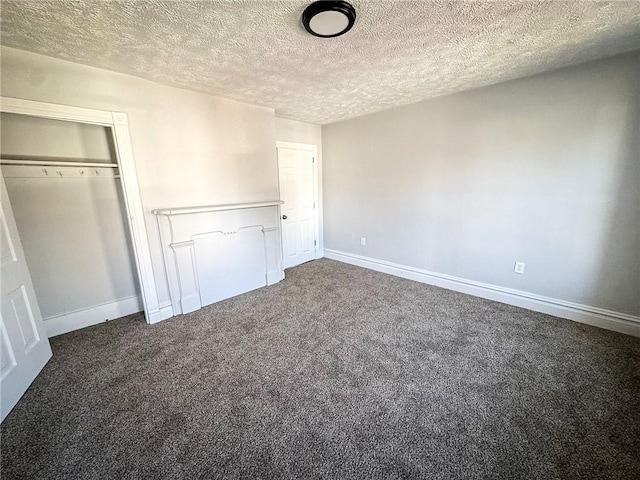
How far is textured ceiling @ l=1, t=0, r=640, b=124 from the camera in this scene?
1.42 meters

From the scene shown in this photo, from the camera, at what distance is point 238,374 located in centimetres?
194

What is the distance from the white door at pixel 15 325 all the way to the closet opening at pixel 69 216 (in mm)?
558

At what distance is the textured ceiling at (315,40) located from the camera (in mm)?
1415

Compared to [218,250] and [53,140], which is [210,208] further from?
[53,140]

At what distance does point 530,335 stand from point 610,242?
1.09 m

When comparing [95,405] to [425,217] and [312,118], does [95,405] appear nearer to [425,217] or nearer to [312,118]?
[425,217]

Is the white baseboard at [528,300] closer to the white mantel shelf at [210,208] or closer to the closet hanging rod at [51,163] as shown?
the white mantel shelf at [210,208]

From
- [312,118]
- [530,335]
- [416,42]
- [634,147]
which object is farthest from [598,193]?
[312,118]

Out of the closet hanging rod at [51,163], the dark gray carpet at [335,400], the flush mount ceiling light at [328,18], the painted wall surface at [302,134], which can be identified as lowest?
the dark gray carpet at [335,400]

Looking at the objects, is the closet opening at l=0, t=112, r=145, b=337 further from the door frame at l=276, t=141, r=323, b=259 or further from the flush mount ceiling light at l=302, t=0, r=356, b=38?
the door frame at l=276, t=141, r=323, b=259

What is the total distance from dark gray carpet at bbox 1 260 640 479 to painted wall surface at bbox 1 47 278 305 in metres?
0.96

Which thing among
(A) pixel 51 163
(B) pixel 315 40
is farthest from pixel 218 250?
(B) pixel 315 40

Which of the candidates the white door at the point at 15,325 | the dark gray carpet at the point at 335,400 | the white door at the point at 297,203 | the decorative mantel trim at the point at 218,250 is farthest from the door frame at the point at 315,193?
the white door at the point at 15,325

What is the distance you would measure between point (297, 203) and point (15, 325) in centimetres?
327
